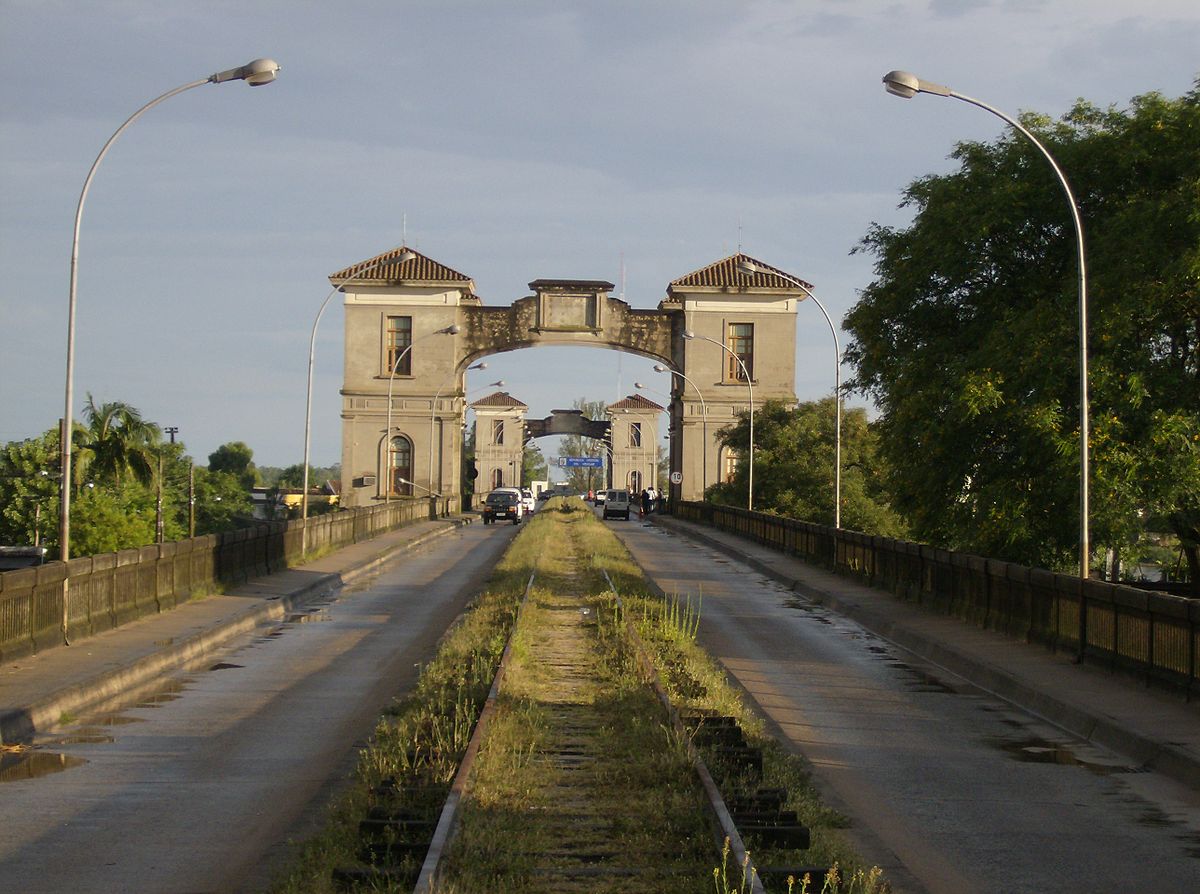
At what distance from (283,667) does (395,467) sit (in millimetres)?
63449

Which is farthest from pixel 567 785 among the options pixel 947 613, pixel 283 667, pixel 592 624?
pixel 947 613

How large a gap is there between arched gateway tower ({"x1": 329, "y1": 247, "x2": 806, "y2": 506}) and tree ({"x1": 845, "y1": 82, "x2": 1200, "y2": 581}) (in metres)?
47.1

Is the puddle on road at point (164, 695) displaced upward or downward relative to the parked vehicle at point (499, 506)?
downward

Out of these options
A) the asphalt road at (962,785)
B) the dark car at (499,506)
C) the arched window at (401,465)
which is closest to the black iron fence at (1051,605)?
the asphalt road at (962,785)

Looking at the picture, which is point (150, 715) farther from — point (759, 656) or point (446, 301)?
point (446, 301)

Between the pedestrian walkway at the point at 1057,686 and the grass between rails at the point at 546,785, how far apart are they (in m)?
3.07

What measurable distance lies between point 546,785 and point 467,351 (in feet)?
233

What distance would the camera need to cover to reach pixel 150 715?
1341 centimetres

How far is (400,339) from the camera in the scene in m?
80.8

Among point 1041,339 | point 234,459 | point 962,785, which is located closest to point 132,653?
point 962,785

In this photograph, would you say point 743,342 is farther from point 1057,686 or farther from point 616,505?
point 1057,686

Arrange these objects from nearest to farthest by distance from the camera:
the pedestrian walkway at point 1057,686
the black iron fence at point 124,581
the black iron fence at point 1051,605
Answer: the pedestrian walkway at point 1057,686, the black iron fence at point 1051,605, the black iron fence at point 124,581

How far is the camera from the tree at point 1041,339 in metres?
25.5

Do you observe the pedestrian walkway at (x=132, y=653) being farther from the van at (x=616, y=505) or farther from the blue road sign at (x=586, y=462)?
the blue road sign at (x=586, y=462)
